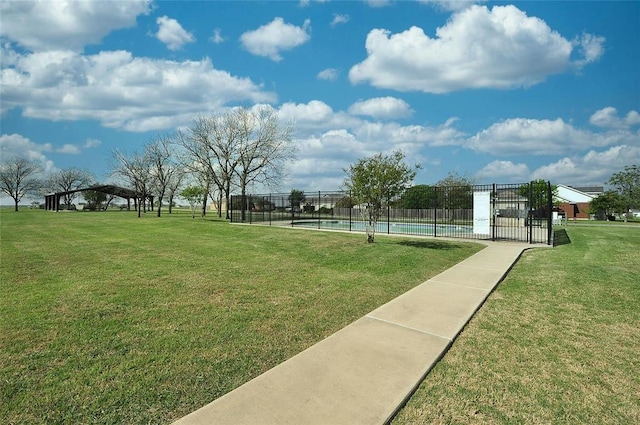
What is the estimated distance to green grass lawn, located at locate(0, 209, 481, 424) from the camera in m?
2.69

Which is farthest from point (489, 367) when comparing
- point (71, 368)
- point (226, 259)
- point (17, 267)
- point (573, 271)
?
point (17, 267)

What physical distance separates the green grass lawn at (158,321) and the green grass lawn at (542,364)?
152 cm

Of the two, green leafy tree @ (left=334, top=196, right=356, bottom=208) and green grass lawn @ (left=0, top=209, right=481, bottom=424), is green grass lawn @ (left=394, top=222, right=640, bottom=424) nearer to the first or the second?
green grass lawn @ (left=0, top=209, right=481, bottom=424)

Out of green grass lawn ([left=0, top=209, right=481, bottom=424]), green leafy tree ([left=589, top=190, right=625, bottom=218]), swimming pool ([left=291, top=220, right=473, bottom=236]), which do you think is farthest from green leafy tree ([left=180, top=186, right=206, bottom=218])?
green leafy tree ([left=589, top=190, right=625, bottom=218])

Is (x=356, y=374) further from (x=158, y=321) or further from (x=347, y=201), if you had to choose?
(x=347, y=201)

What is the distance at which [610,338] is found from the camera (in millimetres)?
4008

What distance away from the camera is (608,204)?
3678 cm

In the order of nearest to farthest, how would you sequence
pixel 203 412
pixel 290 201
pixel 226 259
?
pixel 203 412
pixel 226 259
pixel 290 201

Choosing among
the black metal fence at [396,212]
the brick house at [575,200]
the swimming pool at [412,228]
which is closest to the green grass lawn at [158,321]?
the swimming pool at [412,228]

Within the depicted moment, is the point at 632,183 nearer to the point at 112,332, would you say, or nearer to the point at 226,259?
the point at 226,259

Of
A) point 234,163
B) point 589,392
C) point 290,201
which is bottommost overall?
point 589,392

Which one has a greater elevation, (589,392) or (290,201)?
(290,201)

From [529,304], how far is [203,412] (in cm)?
523

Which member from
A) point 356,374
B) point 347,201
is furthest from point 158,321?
point 347,201
